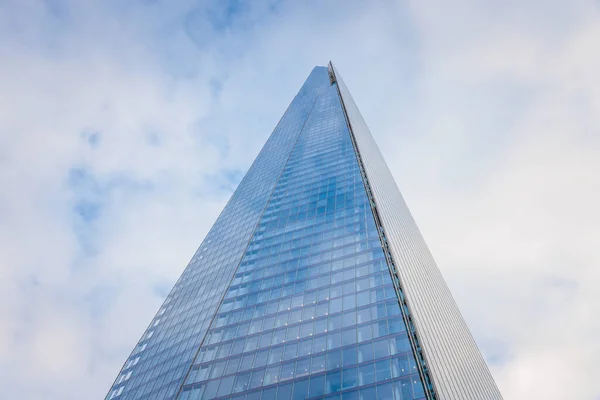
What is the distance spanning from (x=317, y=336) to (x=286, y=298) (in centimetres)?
1039

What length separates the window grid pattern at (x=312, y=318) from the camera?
140 ft

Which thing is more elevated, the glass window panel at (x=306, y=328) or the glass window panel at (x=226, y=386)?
the glass window panel at (x=306, y=328)

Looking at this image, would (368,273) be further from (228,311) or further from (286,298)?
(228,311)

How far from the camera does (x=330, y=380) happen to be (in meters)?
42.4

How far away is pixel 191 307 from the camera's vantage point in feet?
242

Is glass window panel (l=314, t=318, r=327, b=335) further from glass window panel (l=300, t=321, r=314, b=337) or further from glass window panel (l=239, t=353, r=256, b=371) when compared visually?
glass window panel (l=239, t=353, r=256, b=371)

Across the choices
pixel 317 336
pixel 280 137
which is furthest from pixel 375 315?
pixel 280 137

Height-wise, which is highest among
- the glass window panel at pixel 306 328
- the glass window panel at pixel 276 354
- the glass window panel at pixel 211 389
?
the glass window panel at pixel 306 328

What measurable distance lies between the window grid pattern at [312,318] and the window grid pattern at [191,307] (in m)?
3.61

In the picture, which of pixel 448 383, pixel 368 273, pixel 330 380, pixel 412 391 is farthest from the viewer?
pixel 368 273

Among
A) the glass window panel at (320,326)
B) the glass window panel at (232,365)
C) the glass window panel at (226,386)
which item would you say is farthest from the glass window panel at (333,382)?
the glass window panel at (232,365)

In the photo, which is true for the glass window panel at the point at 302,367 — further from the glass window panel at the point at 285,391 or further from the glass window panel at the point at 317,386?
the glass window panel at the point at 285,391

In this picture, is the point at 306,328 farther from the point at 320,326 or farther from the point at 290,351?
the point at 290,351

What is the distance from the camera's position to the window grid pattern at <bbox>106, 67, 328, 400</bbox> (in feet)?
194
